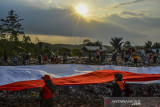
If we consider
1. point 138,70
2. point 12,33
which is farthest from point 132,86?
point 12,33

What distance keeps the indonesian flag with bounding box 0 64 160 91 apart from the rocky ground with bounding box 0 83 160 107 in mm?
738

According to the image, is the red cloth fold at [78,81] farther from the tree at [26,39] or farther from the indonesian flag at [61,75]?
the tree at [26,39]

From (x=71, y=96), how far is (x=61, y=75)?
7.45 feet

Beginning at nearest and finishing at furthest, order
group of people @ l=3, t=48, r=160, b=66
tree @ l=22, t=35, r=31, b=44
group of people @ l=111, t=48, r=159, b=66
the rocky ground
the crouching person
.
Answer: the crouching person
the rocky ground
group of people @ l=111, t=48, r=159, b=66
group of people @ l=3, t=48, r=160, b=66
tree @ l=22, t=35, r=31, b=44

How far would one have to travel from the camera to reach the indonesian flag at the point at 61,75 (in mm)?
8794

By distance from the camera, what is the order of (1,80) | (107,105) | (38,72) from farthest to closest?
1. (38,72)
2. (1,80)
3. (107,105)

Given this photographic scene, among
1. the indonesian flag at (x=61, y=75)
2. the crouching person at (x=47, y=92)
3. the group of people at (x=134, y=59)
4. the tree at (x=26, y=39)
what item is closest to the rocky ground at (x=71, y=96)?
the indonesian flag at (x=61, y=75)

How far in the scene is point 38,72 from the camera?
39.3 ft

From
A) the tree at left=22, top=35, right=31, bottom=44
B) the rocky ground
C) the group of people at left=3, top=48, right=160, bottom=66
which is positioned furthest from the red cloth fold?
the tree at left=22, top=35, right=31, bottom=44

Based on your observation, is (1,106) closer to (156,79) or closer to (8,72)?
(8,72)

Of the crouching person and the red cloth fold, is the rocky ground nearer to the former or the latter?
the red cloth fold

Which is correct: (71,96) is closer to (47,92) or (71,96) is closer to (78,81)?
(78,81)

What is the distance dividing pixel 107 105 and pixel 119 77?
1.92 meters

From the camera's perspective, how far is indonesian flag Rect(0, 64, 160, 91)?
8.79 metres
